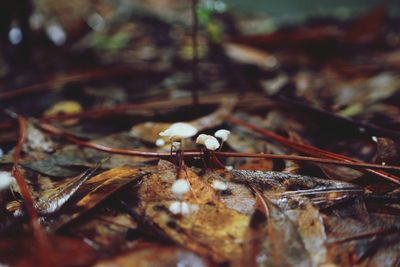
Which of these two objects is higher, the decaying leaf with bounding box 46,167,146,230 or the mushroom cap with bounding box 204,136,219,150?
the mushroom cap with bounding box 204,136,219,150

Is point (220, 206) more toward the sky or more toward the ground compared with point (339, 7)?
more toward the ground

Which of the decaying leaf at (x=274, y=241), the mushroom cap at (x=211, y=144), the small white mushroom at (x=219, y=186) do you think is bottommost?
the decaying leaf at (x=274, y=241)

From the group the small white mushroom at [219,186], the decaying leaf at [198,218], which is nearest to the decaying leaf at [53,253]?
the decaying leaf at [198,218]

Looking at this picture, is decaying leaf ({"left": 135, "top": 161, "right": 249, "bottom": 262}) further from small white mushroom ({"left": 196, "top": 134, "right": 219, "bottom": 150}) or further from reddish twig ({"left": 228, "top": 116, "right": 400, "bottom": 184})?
reddish twig ({"left": 228, "top": 116, "right": 400, "bottom": 184})

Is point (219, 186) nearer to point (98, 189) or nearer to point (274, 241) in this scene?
point (274, 241)

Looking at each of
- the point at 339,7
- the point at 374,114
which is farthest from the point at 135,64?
Answer: the point at 339,7

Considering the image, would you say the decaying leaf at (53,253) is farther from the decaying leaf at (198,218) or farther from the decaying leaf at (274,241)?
the decaying leaf at (274,241)

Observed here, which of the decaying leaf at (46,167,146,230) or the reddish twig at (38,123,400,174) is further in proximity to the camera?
the reddish twig at (38,123,400,174)

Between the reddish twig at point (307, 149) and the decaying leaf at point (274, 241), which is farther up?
the reddish twig at point (307, 149)

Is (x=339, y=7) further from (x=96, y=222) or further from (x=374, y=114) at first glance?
(x=96, y=222)

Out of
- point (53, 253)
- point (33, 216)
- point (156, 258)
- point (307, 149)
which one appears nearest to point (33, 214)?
point (33, 216)

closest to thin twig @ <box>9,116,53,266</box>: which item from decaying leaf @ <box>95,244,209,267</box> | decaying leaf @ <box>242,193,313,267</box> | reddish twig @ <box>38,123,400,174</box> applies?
decaying leaf @ <box>95,244,209,267</box>
